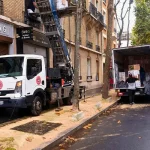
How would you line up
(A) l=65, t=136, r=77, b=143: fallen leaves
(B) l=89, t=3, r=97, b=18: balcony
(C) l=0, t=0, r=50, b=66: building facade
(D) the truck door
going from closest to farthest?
(A) l=65, t=136, r=77, b=143: fallen leaves, (D) the truck door, (C) l=0, t=0, r=50, b=66: building facade, (B) l=89, t=3, r=97, b=18: balcony

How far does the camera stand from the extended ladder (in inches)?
520

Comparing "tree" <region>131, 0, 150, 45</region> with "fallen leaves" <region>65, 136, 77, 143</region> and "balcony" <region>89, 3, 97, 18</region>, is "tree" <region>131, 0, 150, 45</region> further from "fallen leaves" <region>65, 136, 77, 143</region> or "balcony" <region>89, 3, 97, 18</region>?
"fallen leaves" <region>65, 136, 77, 143</region>

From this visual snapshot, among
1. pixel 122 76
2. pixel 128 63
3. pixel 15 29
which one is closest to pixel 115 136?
pixel 15 29

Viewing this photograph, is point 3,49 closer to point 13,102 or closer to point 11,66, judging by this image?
point 11,66

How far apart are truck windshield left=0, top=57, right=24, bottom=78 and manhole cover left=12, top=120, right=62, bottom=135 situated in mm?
1908

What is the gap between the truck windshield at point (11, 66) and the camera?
1000cm

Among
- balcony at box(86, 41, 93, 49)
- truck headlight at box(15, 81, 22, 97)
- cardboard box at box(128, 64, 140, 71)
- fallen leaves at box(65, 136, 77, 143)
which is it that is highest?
balcony at box(86, 41, 93, 49)

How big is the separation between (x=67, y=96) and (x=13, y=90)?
3998mm

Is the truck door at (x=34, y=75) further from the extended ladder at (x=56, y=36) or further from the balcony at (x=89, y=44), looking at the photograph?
the balcony at (x=89, y=44)

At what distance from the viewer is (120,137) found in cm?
759

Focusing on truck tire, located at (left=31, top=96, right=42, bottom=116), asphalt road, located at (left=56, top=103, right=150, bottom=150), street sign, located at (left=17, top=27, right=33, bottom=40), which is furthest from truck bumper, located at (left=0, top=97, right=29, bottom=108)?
street sign, located at (left=17, top=27, right=33, bottom=40)

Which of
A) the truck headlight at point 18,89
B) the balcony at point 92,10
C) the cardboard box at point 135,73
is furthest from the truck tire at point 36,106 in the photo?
the balcony at point 92,10

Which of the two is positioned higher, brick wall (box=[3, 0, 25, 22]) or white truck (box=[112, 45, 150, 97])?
brick wall (box=[3, 0, 25, 22])

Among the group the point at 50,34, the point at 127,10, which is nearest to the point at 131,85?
the point at 50,34
